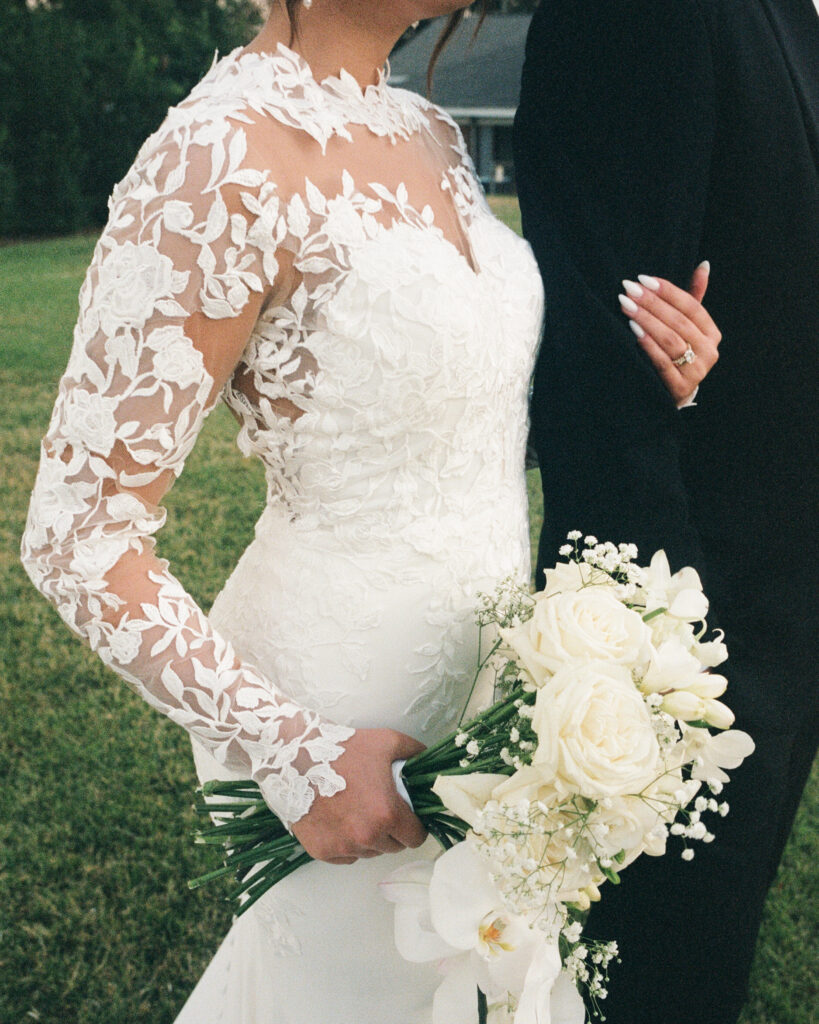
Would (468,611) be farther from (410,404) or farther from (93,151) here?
(93,151)

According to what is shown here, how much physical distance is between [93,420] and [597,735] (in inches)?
30.4

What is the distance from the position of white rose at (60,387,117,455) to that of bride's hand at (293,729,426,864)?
22.0 inches

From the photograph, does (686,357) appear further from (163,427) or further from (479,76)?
(479,76)

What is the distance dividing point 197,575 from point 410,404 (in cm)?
379

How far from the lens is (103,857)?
10.7 ft

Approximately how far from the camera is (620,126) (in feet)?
5.71

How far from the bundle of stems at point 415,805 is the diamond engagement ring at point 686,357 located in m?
0.71

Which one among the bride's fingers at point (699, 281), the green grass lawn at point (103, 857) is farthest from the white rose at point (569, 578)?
the green grass lawn at point (103, 857)

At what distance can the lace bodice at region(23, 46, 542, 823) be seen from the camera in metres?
1.29

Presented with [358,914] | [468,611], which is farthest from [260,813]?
[468,611]

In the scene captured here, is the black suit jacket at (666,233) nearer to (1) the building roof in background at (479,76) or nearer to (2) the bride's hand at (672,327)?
(2) the bride's hand at (672,327)

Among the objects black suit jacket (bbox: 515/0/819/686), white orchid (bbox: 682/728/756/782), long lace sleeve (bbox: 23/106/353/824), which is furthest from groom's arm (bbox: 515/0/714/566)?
long lace sleeve (bbox: 23/106/353/824)

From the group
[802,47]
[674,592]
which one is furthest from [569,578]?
[802,47]

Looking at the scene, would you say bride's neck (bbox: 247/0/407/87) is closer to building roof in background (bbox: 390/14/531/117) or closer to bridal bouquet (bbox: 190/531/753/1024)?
bridal bouquet (bbox: 190/531/753/1024)
